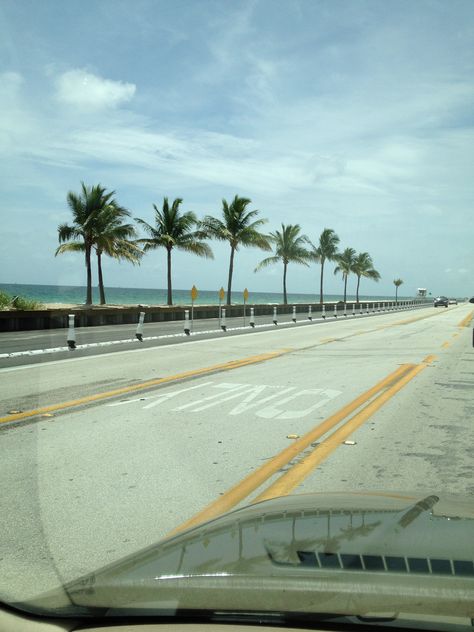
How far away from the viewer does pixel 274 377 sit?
1201 centimetres

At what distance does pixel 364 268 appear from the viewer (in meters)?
100

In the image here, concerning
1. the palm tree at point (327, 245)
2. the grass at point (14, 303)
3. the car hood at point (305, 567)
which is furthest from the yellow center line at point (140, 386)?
the palm tree at point (327, 245)

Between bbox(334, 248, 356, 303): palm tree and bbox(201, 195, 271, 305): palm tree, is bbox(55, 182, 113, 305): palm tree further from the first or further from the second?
bbox(334, 248, 356, 303): palm tree

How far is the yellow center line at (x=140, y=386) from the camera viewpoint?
8.24 m

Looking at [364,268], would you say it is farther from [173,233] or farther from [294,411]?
[294,411]

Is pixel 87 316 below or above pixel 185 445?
above

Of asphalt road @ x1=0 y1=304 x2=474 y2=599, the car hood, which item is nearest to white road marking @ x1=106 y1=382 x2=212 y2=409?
asphalt road @ x1=0 y1=304 x2=474 y2=599

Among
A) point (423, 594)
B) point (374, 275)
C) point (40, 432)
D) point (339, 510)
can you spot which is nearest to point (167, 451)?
point (40, 432)

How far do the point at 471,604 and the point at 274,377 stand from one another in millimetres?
9925

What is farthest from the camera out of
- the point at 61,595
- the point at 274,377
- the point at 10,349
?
the point at 10,349

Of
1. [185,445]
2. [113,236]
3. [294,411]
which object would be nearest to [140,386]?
[294,411]

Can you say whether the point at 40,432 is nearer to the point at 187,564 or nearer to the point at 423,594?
the point at 187,564

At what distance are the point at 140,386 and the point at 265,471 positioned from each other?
17.8 feet

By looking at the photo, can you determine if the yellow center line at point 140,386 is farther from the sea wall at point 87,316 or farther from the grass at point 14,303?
the grass at point 14,303
